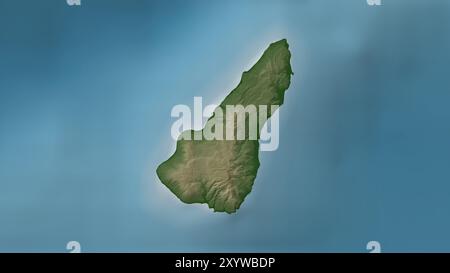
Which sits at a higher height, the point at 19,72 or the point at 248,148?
the point at 19,72

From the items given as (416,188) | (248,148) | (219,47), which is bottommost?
(416,188)

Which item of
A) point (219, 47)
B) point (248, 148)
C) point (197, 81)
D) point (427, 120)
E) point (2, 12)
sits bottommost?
point (248, 148)
